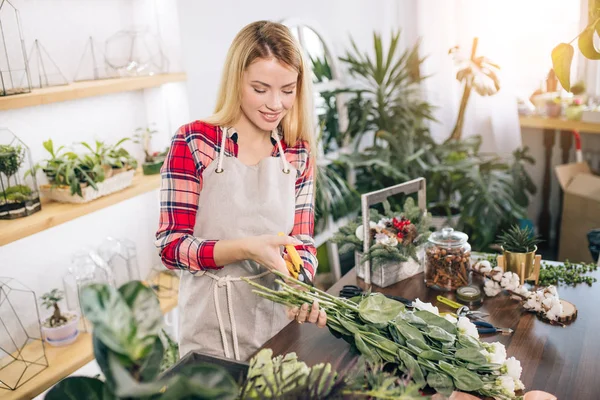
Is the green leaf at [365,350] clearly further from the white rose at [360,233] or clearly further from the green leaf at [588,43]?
the green leaf at [588,43]

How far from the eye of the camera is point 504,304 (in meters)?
1.64

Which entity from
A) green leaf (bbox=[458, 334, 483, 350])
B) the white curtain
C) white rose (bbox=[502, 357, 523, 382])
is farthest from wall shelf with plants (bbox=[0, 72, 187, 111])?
the white curtain

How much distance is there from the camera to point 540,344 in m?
1.42

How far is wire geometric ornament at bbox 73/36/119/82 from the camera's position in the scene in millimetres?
2434

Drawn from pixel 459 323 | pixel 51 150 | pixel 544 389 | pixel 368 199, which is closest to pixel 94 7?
pixel 51 150

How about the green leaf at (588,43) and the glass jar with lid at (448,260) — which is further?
the glass jar with lid at (448,260)

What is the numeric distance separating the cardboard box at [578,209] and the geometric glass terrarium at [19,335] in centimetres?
313

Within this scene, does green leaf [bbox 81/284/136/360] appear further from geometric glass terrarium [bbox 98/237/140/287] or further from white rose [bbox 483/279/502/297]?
Answer: geometric glass terrarium [bbox 98/237/140/287]

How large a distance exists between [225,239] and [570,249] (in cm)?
288

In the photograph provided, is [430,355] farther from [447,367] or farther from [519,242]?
[519,242]

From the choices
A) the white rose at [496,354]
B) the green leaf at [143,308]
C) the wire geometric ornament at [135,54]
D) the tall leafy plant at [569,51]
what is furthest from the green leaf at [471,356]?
the wire geometric ornament at [135,54]

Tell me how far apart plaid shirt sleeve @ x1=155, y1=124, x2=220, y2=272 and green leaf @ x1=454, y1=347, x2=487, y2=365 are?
0.69 meters

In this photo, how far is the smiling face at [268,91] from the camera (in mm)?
1571

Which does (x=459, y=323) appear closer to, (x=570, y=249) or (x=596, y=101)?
(x=570, y=249)
